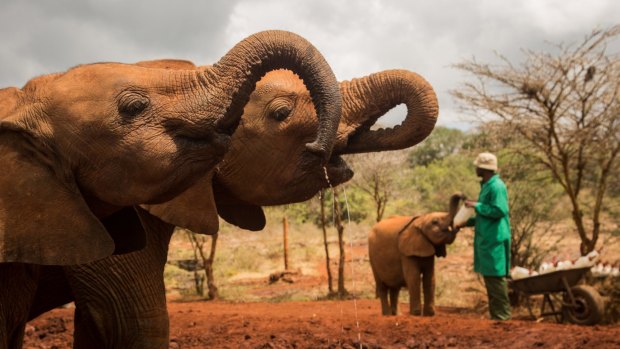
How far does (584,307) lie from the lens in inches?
359

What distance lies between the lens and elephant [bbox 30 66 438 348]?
14.9ft

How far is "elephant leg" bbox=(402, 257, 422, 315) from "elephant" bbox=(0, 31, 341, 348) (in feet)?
26.0

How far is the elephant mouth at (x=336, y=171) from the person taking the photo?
16.1ft

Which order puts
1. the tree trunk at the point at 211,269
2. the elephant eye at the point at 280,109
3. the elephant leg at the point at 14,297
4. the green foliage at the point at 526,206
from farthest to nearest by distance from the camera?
the tree trunk at the point at 211,269
the green foliage at the point at 526,206
the elephant eye at the point at 280,109
the elephant leg at the point at 14,297

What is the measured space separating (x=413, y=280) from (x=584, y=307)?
2500mm

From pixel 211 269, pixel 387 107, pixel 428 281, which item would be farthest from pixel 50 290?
pixel 211 269

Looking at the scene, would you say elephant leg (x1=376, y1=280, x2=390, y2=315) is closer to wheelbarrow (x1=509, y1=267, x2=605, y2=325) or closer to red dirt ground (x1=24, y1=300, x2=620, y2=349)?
wheelbarrow (x1=509, y1=267, x2=605, y2=325)

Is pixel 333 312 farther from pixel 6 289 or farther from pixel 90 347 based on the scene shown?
pixel 6 289

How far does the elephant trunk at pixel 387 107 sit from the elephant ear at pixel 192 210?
105cm

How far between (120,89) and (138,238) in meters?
0.80

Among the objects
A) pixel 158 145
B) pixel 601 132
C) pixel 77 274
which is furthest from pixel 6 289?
pixel 601 132

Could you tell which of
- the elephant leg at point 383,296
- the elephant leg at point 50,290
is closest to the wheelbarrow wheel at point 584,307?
the elephant leg at point 383,296

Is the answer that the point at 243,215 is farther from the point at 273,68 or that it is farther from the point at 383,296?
the point at 383,296

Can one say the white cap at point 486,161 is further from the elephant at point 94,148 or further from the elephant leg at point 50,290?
the elephant at point 94,148
